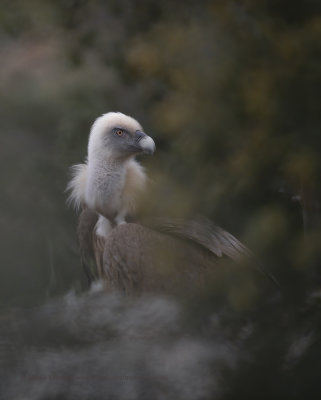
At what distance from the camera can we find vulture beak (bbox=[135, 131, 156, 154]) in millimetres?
1613

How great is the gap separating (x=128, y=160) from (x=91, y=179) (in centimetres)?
13

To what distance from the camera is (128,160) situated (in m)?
1.95

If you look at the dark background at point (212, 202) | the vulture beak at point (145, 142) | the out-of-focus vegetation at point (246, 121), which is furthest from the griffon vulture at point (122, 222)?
the out-of-focus vegetation at point (246, 121)

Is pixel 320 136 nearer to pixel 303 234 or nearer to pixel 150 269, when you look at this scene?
pixel 303 234

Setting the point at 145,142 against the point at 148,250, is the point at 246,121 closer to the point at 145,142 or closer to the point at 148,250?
the point at 145,142

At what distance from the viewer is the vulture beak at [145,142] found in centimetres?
161

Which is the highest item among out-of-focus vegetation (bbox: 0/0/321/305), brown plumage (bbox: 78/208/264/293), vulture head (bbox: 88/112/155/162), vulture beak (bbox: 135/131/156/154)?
vulture head (bbox: 88/112/155/162)

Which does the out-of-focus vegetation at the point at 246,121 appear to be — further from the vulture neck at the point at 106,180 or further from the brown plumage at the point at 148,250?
the vulture neck at the point at 106,180

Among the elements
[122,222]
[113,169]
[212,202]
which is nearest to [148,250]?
[122,222]

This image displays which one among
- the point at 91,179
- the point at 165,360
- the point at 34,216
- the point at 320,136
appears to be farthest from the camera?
the point at 34,216

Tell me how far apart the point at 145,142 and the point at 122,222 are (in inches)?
13.9

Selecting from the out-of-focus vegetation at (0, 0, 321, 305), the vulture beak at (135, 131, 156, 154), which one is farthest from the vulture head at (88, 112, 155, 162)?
the out-of-focus vegetation at (0, 0, 321, 305)

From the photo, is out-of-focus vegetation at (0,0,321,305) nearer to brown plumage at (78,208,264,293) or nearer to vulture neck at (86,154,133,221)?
brown plumage at (78,208,264,293)

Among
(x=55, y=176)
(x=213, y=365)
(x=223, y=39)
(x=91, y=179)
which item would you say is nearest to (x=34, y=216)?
(x=55, y=176)
